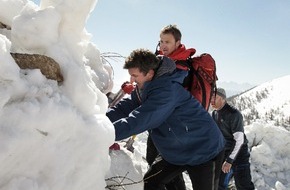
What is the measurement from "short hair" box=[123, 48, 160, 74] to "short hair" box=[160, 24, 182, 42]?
3.54 ft

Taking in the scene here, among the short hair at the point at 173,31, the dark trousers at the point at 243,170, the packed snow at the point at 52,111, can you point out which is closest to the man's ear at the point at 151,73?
the packed snow at the point at 52,111

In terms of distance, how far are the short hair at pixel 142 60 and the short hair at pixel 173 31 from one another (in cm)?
108

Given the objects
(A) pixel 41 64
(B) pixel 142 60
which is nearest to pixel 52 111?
(A) pixel 41 64

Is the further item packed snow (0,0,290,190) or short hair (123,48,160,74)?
short hair (123,48,160,74)

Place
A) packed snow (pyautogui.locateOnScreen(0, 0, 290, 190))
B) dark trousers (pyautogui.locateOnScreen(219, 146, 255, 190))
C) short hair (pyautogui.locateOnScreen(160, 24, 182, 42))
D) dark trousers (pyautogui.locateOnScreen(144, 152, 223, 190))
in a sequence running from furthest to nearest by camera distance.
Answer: dark trousers (pyautogui.locateOnScreen(219, 146, 255, 190)) < short hair (pyautogui.locateOnScreen(160, 24, 182, 42)) < dark trousers (pyautogui.locateOnScreen(144, 152, 223, 190)) < packed snow (pyautogui.locateOnScreen(0, 0, 290, 190))

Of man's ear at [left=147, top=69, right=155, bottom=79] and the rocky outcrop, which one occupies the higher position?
the rocky outcrop

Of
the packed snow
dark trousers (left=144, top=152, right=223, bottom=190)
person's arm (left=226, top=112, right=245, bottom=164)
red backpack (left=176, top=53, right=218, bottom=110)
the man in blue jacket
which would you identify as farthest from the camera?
person's arm (left=226, top=112, right=245, bottom=164)

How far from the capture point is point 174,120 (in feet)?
10.6

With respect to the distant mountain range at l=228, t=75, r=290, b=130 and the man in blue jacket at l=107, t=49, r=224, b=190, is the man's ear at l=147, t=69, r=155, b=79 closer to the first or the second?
the man in blue jacket at l=107, t=49, r=224, b=190

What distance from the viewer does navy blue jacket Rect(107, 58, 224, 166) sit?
2990 mm

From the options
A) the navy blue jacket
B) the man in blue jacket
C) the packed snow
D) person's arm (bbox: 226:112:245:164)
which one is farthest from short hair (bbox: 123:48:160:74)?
person's arm (bbox: 226:112:245:164)

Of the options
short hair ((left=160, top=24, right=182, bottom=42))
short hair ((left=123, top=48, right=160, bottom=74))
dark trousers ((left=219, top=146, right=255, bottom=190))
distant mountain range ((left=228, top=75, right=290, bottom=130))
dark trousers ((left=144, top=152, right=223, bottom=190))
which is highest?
short hair ((left=160, top=24, right=182, bottom=42))

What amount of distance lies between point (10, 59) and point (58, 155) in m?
0.63

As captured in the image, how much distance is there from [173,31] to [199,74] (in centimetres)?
63
